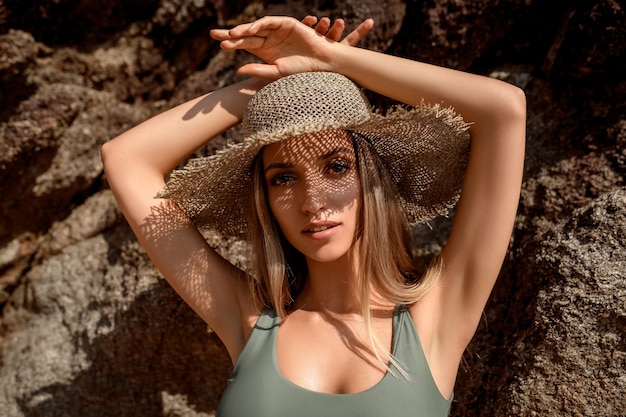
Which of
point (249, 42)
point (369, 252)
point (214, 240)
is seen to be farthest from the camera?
point (214, 240)

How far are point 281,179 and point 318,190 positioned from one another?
0.50 feet

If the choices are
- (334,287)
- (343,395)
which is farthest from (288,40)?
(343,395)

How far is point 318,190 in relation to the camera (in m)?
2.15

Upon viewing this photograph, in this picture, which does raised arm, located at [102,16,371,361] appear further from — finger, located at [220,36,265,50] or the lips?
the lips

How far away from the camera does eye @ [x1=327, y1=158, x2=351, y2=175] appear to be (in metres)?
2.19

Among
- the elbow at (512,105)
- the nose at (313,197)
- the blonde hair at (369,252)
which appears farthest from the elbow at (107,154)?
the elbow at (512,105)

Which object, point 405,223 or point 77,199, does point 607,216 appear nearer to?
point 405,223

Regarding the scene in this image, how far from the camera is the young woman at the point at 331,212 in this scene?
6.99 feet

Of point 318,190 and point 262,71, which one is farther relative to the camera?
point 262,71

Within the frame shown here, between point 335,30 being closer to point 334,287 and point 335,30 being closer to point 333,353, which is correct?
point 334,287

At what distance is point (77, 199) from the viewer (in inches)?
136

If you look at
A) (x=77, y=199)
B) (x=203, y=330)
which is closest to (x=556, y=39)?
(x=203, y=330)

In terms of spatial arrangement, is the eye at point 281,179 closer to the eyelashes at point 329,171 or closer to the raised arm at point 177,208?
the eyelashes at point 329,171

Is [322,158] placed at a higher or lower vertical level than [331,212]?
higher
